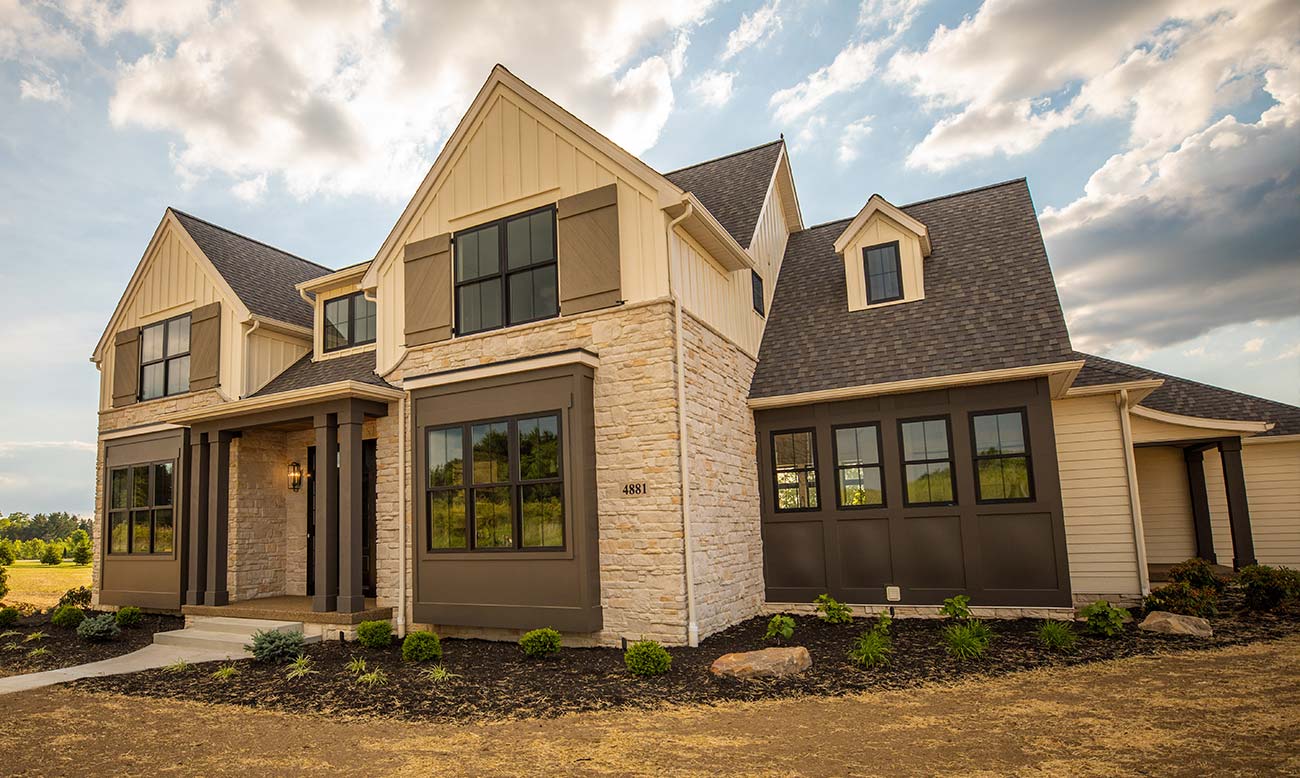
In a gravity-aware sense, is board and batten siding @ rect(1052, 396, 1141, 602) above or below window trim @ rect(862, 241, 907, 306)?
below

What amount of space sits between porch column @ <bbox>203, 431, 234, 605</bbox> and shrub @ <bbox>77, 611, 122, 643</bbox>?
4.40ft

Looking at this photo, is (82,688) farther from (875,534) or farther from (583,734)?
(875,534)

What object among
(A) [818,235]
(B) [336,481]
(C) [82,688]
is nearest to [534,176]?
(B) [336,481]

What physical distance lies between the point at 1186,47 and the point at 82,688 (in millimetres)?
17619

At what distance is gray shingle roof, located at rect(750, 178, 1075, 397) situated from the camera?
34.1 feet

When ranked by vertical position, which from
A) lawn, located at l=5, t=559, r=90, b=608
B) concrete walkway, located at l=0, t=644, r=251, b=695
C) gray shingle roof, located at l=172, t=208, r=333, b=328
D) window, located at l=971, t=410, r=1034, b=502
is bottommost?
concrete walkway, located at l=0, t=644, r=251, b=695

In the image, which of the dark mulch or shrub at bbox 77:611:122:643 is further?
shrub at bbox 77:611:122:643

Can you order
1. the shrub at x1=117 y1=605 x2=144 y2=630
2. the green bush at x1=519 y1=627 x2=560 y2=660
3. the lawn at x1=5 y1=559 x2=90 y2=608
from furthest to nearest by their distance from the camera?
the lawn at x1=5 y1=559 x2=90 y2=608 → the shrub at x1=117 y1=605 x2=144 y2=630 → the green bush at x1=519 y1=627 x2=560 y2=660

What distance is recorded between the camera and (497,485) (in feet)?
30.7

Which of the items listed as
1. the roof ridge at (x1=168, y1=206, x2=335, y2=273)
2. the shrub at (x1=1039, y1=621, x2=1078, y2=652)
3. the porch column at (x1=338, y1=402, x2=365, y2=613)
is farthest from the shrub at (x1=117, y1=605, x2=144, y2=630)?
the shrub at (x1=1039, y1=621, x2=1078, y2=652)

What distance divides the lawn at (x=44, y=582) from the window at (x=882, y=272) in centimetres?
1915

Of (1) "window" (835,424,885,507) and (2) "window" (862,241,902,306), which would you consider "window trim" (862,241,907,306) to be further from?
(1) "window" (835,424,885,507)

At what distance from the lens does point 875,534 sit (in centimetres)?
1046

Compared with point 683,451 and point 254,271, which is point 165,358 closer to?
point 254,271
